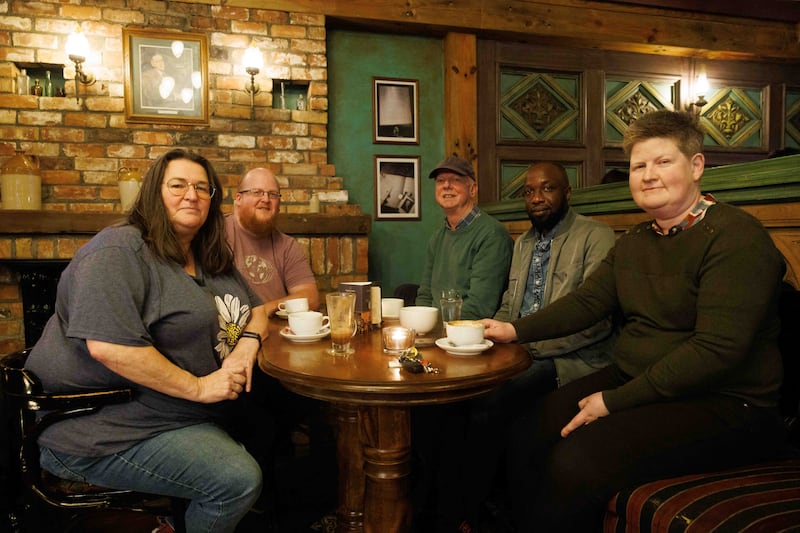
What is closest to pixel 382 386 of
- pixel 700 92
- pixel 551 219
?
pixel 551 219

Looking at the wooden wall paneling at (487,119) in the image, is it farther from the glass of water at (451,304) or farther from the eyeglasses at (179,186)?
the eyeglasses at (179,186)

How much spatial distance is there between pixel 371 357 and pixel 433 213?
2766 mm

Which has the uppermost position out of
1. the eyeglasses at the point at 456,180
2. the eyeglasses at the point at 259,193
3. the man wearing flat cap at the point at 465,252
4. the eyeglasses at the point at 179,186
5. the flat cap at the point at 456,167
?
the flat cap at the point at 456,167

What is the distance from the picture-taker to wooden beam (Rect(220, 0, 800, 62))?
3678 millimetres

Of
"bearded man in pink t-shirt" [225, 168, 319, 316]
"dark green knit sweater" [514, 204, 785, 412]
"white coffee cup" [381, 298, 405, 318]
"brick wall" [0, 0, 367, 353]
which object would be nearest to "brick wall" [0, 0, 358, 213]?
"brick wall" [0, 0, 367, 353]

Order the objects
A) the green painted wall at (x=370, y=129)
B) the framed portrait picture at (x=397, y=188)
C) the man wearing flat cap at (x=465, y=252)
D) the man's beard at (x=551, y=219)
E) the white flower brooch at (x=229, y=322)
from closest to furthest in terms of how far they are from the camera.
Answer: the white flower brooch at (x=229, y=322) < the man's beard at (x=551, y=219) < the man wearing flat cap at (x=465, y=252) < the green painted wall at (x=370, y=129) < the framed portrait picture at (x=397, y=188)

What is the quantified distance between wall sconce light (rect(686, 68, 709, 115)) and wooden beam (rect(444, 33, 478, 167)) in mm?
1825

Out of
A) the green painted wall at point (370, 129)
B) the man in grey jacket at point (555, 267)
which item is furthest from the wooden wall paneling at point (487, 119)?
the man in grey jacket at point (555, 267)

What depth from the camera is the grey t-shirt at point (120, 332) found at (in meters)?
1.30

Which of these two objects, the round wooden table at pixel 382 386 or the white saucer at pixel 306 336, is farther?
the white saucer at pixel 306 336

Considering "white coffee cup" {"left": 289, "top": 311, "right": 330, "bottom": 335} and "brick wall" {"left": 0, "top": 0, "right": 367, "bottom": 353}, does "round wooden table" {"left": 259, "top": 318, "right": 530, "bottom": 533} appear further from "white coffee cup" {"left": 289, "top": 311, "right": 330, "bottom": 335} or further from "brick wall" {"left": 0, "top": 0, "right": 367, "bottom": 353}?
"brick wall" {"left": 0, "top": 0, "right": 367, "bottom": 353}

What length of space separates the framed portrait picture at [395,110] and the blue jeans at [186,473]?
115 inches

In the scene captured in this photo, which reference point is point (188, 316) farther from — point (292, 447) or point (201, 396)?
point (292, 447)

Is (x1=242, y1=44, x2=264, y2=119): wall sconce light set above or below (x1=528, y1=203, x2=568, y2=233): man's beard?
above
